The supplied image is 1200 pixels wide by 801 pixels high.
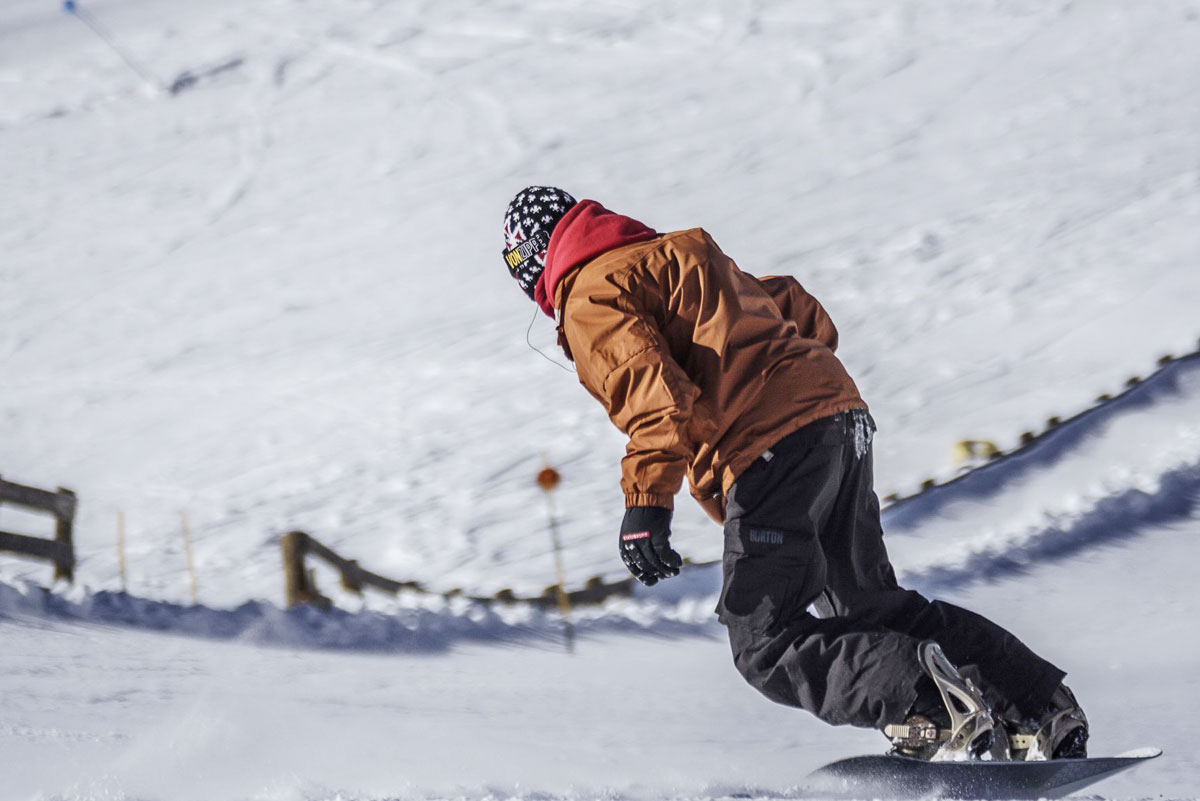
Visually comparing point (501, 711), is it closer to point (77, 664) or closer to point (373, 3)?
point (77, 664)

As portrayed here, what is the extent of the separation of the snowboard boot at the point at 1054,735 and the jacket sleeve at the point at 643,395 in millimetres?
1013

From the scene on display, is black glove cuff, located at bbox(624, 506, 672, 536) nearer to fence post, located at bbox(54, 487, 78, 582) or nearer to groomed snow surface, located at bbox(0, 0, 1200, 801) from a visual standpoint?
groomed snow surface, located at bbox(0, 0, 1200, 801)

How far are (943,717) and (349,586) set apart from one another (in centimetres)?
385

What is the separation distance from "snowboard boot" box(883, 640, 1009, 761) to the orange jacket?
1.99 feet

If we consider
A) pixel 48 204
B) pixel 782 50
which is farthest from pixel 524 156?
pixel 48 204

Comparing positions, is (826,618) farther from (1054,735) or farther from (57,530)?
(57,530)

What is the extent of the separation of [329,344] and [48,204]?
28.4ft

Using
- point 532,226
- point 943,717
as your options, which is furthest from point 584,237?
point 943,717

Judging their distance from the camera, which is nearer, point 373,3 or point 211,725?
point 211,725

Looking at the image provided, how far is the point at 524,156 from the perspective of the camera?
58.4 feet

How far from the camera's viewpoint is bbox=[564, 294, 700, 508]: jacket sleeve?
2.48 meters

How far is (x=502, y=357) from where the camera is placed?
37.1ft

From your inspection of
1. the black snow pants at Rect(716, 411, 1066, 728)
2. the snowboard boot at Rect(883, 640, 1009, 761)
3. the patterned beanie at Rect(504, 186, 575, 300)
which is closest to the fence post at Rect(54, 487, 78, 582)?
the patterned beanie at Rect(504, 186, 575, 300)

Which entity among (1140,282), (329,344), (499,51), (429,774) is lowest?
(429,774)
